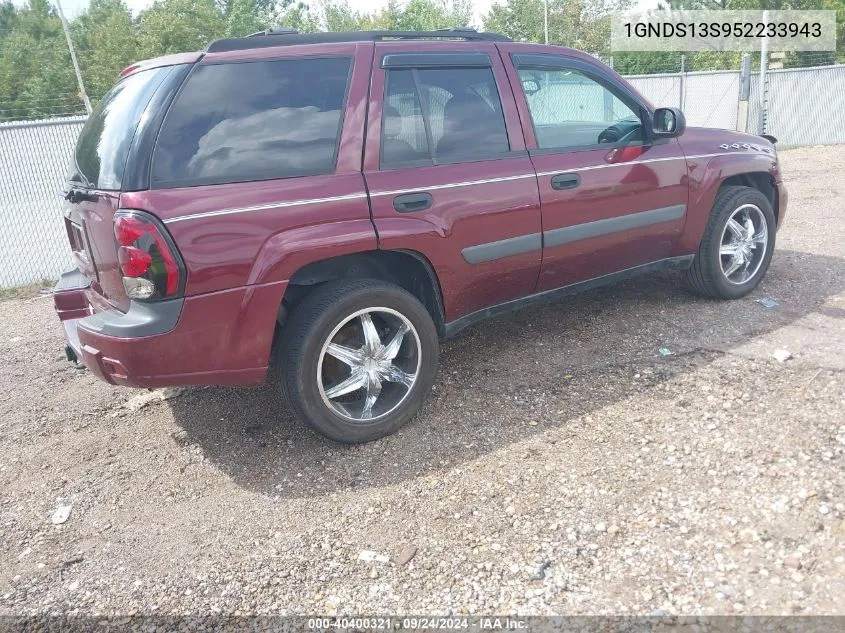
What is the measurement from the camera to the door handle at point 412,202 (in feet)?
10.8

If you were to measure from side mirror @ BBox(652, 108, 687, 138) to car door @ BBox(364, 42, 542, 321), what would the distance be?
108 cm

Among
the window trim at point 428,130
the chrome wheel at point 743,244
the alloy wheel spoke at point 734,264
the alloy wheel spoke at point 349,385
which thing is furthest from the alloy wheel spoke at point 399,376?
the alloy wheel spoke at point 734,264

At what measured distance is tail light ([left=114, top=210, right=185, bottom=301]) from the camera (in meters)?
2.72

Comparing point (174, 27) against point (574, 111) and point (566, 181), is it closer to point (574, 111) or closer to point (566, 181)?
point (574, 111)

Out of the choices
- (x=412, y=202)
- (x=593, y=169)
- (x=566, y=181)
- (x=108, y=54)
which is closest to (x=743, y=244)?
(x=593, y=169)

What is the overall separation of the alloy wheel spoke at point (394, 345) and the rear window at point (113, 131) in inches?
57.0

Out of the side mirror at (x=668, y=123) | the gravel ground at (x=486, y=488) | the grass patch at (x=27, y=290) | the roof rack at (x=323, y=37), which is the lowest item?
the gravel ground at (x=486, y=488)

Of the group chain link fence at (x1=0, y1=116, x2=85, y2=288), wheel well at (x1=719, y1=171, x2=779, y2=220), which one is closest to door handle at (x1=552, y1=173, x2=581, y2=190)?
wheel well at (x1=719, y1=171, x2=779, y2=220)

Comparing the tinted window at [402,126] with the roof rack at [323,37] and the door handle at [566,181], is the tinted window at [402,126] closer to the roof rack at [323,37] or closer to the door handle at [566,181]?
the roof rack at [323,37]

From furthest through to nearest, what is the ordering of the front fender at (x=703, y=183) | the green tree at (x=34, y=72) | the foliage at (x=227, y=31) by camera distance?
the green tree at (x=34, y=72)
the foliage at (x=227, y=31)
the front fender at (x=703, y=183)

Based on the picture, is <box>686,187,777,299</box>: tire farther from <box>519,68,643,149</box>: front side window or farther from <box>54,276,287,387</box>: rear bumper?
<box>54,276,287,387</box>: rear bumper

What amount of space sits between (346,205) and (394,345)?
78cm

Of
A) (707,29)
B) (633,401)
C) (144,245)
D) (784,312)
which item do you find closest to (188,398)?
(144,245)

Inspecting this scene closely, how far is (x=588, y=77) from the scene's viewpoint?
4.24 metres
